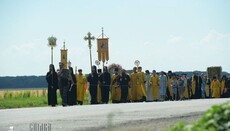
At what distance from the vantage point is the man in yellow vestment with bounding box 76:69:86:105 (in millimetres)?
35281

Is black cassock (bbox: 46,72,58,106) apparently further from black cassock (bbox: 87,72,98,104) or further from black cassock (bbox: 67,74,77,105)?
black cassock (bbox: 87,72,98,104)

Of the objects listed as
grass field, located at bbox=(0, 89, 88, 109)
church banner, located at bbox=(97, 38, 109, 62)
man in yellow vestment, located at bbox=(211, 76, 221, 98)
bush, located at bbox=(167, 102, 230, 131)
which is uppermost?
church banner, located at bbox=(97, 38, 109, 62)

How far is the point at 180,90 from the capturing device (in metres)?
45.3

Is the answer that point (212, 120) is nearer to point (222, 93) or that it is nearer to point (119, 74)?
point (119, 74)

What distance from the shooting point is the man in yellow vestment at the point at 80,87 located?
35281mm

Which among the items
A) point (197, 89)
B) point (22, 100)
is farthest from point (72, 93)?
point (197, 89)

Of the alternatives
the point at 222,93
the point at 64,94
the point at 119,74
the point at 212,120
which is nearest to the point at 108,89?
the point at 119,74

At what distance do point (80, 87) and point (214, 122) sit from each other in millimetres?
31089

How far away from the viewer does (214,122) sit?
14.9 feet

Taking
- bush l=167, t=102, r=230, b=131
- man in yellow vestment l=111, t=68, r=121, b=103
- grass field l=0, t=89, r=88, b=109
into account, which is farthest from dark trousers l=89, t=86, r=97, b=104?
bush l=167, t=102, r=230, b=131

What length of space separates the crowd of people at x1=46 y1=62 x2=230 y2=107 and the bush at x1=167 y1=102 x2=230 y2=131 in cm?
2600

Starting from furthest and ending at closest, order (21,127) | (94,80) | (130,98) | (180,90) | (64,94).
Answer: (180,90), (130,98), (94,80), (64,94), (21,127)

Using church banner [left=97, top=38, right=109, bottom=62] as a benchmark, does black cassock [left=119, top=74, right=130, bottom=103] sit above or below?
below

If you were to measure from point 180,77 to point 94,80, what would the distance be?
1197 centimetres
